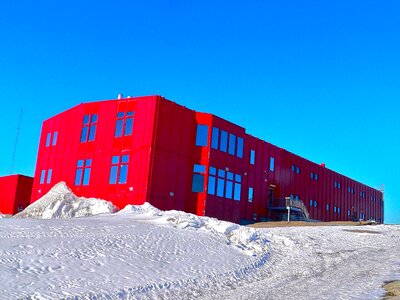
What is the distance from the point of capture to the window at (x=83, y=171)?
33.1 metres

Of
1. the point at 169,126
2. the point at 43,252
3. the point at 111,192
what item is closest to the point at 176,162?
the point at 169,126

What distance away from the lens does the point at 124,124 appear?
106 ft

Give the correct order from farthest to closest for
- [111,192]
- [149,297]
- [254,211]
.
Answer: [254,211]
[111,192]
[149,297]

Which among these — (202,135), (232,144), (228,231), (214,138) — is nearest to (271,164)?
(232,144)

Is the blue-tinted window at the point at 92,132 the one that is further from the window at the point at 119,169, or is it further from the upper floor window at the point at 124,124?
the window at the point at 119,169

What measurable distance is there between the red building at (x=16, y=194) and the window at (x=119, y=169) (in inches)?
669

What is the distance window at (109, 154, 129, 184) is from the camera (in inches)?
1225

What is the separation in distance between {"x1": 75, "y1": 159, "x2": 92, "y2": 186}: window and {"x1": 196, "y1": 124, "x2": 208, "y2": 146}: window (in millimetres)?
8060

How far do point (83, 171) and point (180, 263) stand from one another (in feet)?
70.6

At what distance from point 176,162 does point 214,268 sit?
18643 millimetres

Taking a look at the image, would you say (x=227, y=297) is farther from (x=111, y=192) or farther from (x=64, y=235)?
(x=111, y=192)

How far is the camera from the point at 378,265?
16.0m

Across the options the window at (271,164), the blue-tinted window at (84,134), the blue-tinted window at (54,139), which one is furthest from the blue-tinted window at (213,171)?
the blue-tinted window at (54,139)

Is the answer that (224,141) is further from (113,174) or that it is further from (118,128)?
(113,174)
